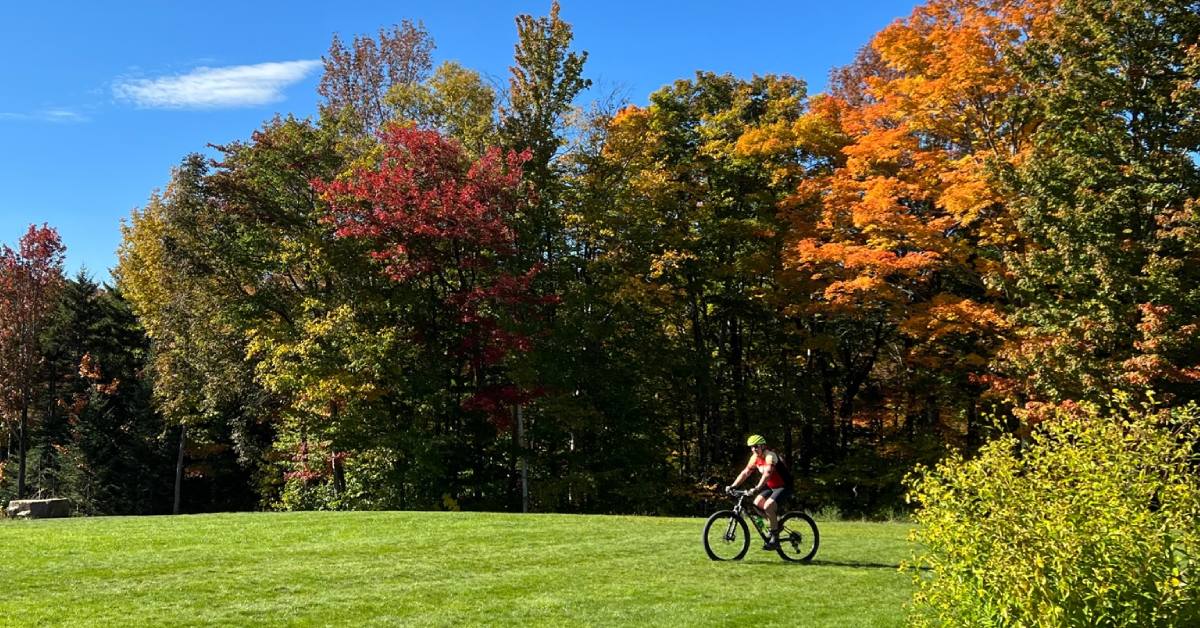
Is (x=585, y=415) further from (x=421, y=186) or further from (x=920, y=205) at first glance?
(x=920, y=205)

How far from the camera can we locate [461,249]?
73.0 ft

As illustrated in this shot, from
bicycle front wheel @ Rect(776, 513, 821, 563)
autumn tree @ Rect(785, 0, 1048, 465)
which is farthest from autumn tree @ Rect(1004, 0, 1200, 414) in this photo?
bicycle front wheel @ Rect(776, 513, 821, 563)

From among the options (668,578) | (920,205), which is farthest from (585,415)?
(668,578)

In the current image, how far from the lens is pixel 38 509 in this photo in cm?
1889

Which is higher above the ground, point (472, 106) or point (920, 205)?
point (472, 106)

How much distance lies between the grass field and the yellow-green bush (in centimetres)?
292

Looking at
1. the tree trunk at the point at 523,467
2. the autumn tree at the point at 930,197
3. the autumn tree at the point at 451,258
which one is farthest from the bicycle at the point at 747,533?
the tree trunk at the point at 523,467

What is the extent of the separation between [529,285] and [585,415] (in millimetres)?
3801

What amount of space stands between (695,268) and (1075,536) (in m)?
21.5

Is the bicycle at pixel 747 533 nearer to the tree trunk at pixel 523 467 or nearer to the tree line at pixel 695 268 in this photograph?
the tree line at pixel 695 268

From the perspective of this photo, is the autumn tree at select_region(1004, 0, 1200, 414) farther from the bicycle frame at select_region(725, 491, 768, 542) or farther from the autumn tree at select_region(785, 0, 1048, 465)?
the bicycle frame at select_region(725, 491, 768, 542)

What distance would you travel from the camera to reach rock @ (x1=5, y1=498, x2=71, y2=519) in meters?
18.8

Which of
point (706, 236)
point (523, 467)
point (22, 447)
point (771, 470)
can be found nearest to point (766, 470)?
point (771, 470)

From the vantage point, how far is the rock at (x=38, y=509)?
18766mm
